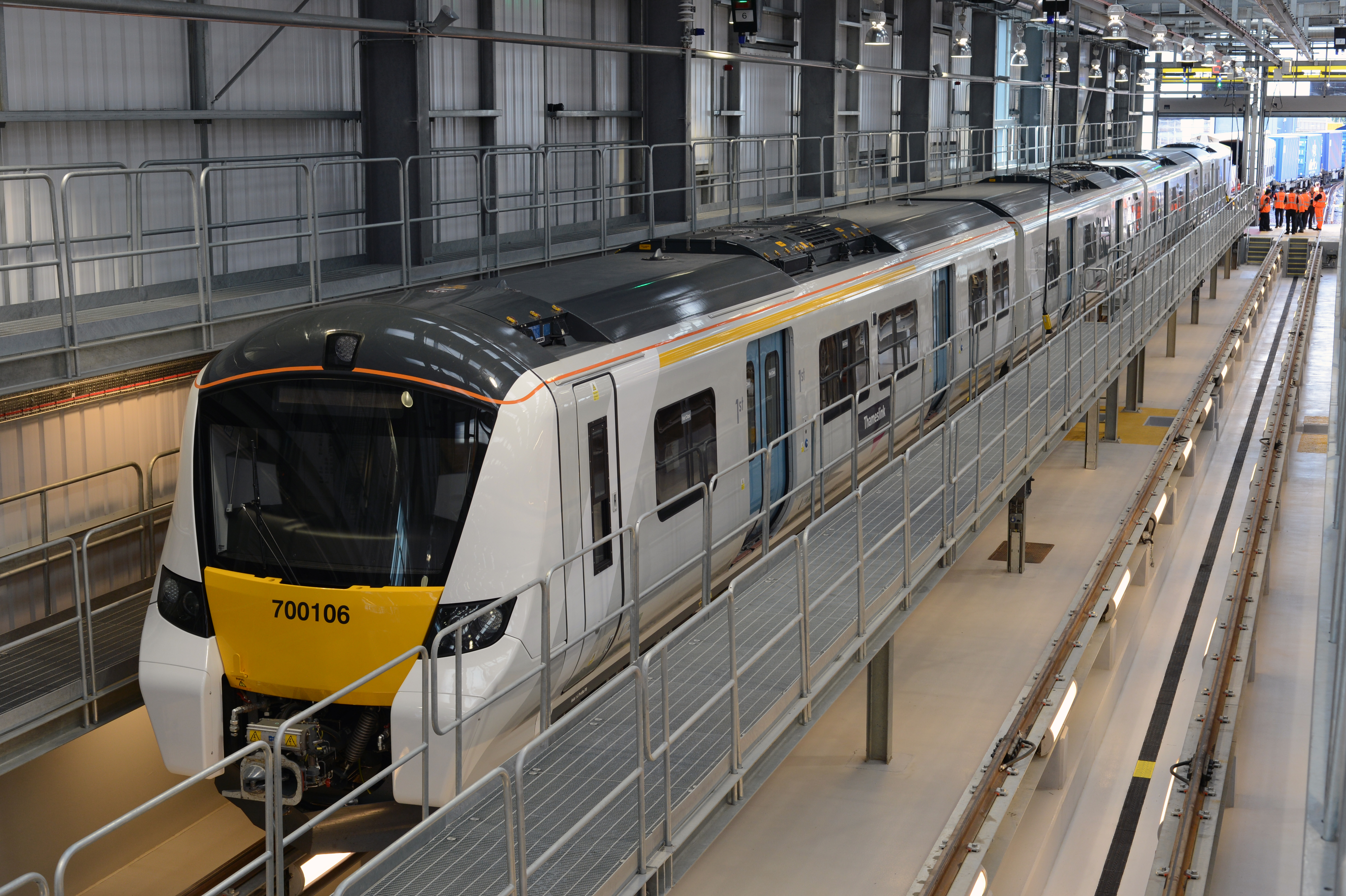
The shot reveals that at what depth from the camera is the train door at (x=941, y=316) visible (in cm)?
1152

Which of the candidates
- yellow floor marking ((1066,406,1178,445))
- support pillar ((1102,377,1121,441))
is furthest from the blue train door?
support pillar ((1102,377,1121,441))

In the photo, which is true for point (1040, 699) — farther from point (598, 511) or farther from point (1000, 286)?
point (598, 511)

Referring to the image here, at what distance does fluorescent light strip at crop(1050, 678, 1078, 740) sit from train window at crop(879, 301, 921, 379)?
3013mm

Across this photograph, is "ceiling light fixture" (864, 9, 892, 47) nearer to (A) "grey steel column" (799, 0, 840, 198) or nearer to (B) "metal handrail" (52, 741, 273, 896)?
(A) "grey steel column" (799, 0, 840, 198)

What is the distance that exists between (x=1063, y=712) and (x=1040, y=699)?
1.36ft

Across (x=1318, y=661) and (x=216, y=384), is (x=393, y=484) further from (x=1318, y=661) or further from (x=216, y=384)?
(x=1318, y=661)

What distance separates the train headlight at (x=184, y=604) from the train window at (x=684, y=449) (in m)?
2.36

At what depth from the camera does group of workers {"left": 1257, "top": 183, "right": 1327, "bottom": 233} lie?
4403cm

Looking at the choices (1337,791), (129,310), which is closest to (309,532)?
(129,310)

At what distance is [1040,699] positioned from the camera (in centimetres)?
1100

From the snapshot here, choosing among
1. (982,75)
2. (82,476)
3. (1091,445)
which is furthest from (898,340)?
(982,75)

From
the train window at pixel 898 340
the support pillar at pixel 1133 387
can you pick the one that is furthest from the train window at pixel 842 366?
the support pillar at pixel 1133 387

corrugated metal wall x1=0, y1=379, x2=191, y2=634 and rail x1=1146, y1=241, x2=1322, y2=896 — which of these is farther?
rail x1=1146, y1=241, x2=1322, y2=896

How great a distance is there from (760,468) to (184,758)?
12.6ft
